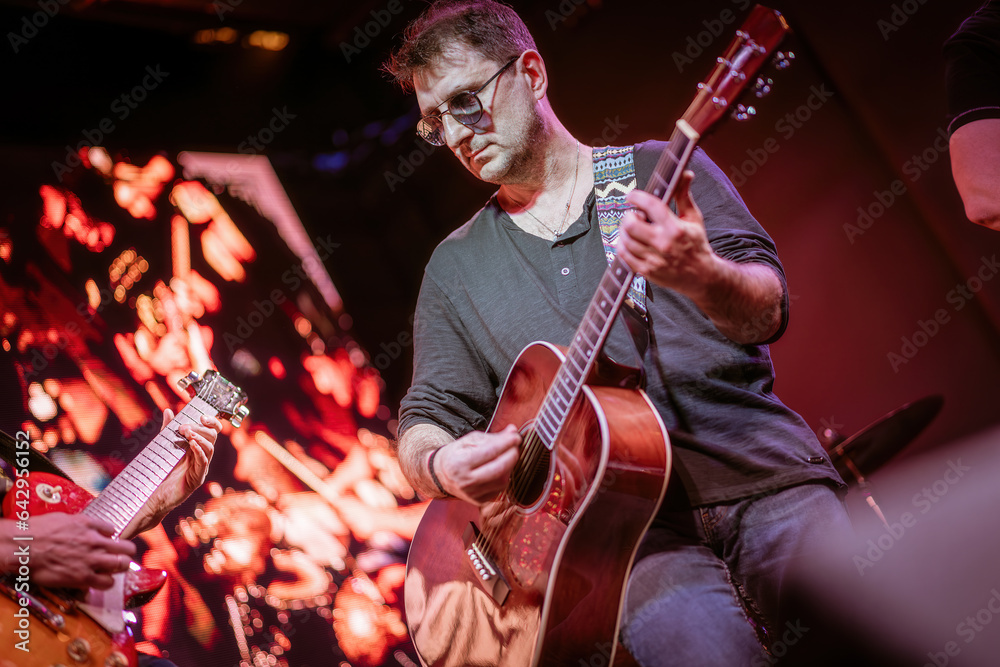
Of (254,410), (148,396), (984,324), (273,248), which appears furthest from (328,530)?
(984,324)

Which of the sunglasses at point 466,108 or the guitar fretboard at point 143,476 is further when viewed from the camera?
the guitar fretboard at point 143,476

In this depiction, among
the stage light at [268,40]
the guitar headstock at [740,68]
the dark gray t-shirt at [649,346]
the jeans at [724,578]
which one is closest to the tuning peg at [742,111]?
the guitar headstock at [740,68]

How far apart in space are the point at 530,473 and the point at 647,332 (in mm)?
543

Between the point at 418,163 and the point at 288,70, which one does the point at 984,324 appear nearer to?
the point at 418,163

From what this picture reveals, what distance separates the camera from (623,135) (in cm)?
437

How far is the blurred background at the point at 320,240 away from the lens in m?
3.53

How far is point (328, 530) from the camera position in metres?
4.92

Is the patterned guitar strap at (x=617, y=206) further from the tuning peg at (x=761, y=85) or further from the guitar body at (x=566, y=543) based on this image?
the tuning peg at (x=761, y=85)

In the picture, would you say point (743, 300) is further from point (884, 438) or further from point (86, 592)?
point (86, 592)

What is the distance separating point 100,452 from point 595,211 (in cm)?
332

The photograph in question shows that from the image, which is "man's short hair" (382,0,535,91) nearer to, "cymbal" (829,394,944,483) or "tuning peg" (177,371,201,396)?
"tuning peg" (177,371,201,396)

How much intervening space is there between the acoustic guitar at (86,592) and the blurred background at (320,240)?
1.47 meters

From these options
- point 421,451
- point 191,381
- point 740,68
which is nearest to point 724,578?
point 421,451

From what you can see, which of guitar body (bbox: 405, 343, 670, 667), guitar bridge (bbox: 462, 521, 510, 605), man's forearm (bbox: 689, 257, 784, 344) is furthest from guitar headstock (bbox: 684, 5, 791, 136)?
guitar bridge (bbox: 462, 521, 510, 605)
